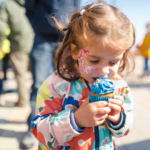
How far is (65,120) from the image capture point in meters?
1.01

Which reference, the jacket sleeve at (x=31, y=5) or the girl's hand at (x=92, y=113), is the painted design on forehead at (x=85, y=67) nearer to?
the girl's hand at (x=92, y=113)

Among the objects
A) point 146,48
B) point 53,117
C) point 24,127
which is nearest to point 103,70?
point 53,117

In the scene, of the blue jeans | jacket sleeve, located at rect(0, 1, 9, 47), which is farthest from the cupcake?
jacket sleeve, located at rect(0, 1, 9, 47)

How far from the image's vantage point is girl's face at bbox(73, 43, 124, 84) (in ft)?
3.27

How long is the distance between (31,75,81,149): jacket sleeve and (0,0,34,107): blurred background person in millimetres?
2300

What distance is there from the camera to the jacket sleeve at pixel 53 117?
1.02 metres

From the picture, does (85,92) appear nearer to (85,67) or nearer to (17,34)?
(85,67)

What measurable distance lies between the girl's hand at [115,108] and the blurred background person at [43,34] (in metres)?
1.05

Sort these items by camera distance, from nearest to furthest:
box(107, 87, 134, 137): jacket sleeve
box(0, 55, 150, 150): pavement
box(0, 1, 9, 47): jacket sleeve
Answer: box(107, 87, 134, 137): jacket sleeve, box(0, 55, 150, 150): pavement, box(0, 1, 9, 47): jacket sleeve

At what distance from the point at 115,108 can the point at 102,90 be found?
0.50 feet

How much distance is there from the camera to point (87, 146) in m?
1.11

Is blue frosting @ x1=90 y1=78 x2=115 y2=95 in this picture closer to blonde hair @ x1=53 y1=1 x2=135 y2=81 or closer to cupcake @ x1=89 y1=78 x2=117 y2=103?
cupcake @ x1=89 y1=78 x2=117 y2=103

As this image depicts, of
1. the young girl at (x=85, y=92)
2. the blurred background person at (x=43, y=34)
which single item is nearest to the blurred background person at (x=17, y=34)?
the blurred background person at (x=43, y=34)

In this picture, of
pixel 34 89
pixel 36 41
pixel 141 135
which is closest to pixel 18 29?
pixel 36 41
